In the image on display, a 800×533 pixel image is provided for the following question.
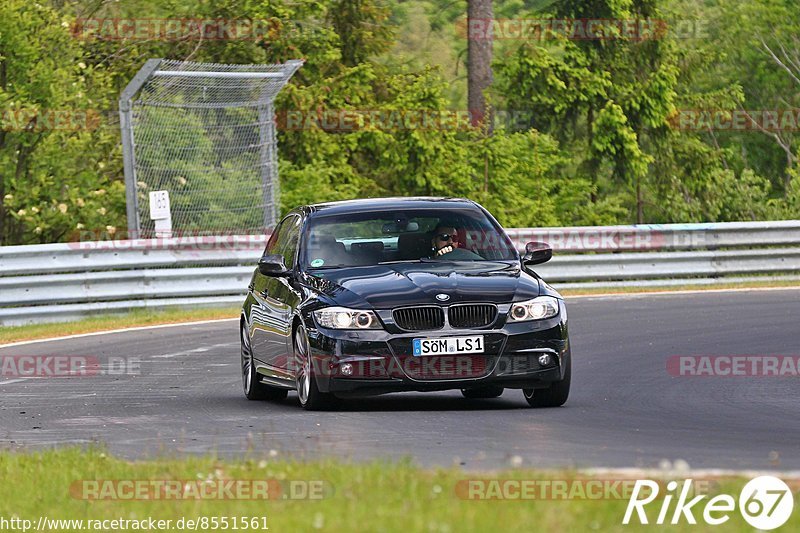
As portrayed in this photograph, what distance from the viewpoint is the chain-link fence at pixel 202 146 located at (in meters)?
23.2

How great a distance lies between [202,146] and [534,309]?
13370 millimetres

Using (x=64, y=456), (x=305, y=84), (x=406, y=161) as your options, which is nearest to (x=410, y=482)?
(x=64, y=456)

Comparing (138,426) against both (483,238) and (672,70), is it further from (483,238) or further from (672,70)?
(672,70)

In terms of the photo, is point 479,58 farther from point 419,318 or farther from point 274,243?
point 419,318

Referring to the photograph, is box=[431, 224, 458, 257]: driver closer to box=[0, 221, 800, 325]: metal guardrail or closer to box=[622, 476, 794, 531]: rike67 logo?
box=[622, 476, 794, 531]: rike67 logo

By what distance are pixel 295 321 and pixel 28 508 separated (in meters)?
4.43

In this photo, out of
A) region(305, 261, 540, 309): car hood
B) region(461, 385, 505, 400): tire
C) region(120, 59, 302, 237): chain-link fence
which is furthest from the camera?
region(120, 59, 302, 237): chain-link fence

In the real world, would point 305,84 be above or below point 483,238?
below

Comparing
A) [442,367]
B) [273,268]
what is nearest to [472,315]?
[442,367]

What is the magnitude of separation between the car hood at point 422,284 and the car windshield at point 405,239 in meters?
0.27

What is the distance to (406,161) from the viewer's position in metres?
34.2

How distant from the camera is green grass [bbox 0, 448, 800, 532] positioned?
5.89 m

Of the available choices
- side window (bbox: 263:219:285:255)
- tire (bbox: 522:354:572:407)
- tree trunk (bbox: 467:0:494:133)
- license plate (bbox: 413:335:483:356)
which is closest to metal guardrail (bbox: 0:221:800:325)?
side window (bbox: 263:219:285:255)

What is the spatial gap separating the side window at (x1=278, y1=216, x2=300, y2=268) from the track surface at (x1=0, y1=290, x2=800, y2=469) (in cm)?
113
